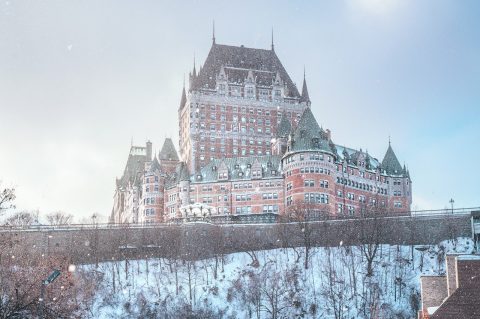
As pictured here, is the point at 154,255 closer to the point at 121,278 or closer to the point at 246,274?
the point at 121,278

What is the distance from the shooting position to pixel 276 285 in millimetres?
94875

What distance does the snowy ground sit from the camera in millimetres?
91875

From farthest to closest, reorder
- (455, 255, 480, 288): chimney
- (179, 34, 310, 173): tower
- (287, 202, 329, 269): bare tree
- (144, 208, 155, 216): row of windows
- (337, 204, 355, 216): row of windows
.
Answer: (179, 34, 310, 173): tower → (144, 208, 155, 216): row of windows → (337, 204, 355, 216): row of windows → (287, 202, 329, 269): bare tree → (455, 255, 480, 288): chimney

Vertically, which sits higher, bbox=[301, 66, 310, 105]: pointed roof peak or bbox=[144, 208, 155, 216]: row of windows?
bbox=[301, 66, 310, 105]: pointed roof peak

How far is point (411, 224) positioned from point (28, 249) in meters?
51.9

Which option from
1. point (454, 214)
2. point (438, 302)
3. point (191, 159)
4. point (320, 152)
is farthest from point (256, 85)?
point (438, 302)

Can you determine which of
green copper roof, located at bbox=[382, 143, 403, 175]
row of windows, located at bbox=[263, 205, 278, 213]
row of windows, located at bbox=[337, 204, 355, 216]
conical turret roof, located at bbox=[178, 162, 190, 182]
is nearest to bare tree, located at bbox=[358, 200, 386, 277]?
row of windows, located at bbox=[337, 204, 355, 216]

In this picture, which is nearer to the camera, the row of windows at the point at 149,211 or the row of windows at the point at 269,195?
the row of windows at the point at 269,195

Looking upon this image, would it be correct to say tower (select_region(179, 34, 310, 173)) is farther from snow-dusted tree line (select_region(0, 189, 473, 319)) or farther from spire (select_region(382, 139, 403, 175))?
snow-dusted tree line (select_region(0, 189, 473, 319))

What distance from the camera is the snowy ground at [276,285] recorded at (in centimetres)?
9188

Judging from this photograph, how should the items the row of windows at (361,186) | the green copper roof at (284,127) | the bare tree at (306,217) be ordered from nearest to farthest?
the bare tree at (306,217), the row of windows at (361,186), the green copper roof at (284,127)

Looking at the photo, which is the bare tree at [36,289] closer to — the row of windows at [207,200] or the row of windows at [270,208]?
the row of windows at [207,200]

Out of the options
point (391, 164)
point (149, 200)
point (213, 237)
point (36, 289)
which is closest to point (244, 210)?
point (149, 200)

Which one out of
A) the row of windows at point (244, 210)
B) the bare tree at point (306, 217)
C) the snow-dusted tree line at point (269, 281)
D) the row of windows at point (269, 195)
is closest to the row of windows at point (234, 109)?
the row of windows at point (244, 210)
